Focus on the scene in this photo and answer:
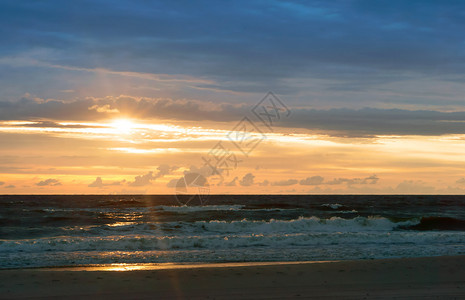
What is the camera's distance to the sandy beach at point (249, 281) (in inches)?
434

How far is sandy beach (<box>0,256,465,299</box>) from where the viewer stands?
36.2 ft

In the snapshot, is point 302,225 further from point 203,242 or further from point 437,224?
point 203,242

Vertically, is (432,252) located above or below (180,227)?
below

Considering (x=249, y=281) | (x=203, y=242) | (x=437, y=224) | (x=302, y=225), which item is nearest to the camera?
(x=249, y=281)

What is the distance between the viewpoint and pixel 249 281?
487 inches

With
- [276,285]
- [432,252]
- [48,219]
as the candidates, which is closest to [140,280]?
[276,285]

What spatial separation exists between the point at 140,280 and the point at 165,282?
2.50 feet

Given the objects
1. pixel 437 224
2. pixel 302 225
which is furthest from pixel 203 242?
pixel 437 224

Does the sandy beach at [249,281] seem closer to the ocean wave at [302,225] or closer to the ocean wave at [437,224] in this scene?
the ocean wave at [302,225]

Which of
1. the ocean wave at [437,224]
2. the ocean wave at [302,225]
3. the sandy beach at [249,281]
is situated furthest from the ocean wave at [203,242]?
the ocean wave at [437,224]

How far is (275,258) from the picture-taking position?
1705 cm

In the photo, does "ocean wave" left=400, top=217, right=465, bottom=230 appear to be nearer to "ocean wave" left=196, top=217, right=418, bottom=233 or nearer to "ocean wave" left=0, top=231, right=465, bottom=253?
"ocean wave" left=196, top=217, right=418, bottom=233

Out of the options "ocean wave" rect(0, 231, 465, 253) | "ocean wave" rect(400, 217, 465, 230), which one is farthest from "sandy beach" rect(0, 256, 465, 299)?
"ocean wave" rect(400, 217, 465, 230)

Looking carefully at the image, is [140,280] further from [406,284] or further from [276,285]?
[406,284]
